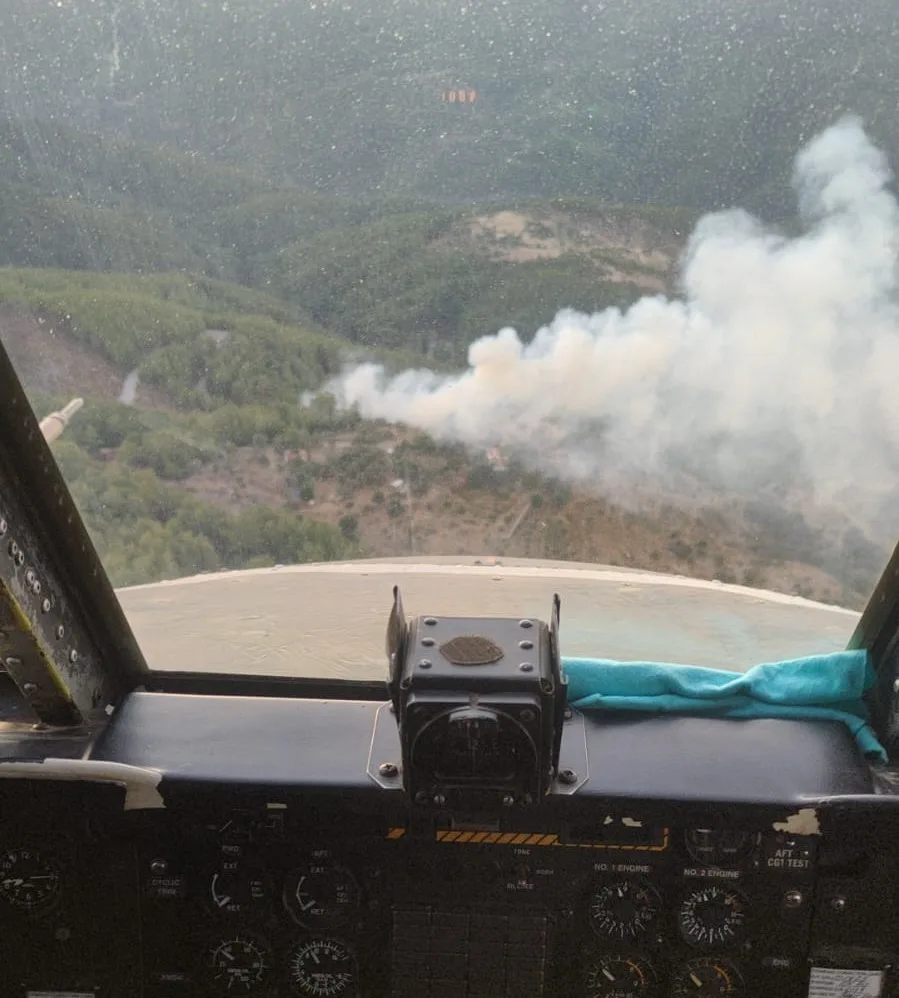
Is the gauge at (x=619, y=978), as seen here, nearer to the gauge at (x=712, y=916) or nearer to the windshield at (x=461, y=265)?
the gauge at (x=712, y=916)

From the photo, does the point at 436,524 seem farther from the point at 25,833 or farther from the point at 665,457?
the point at 25,833

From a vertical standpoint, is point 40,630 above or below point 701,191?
Result: below

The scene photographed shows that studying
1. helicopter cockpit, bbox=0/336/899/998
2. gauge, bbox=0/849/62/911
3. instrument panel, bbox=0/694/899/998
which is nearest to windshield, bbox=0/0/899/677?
helicopter cockpit, bbox=0/336/899/998

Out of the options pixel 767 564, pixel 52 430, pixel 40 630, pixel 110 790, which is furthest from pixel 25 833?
pixel 767 564

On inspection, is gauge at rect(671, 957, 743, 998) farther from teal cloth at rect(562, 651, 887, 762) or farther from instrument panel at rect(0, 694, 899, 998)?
teal cloth at rect(562, 651, 887, 762)

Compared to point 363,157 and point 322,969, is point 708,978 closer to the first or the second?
point 322,969
